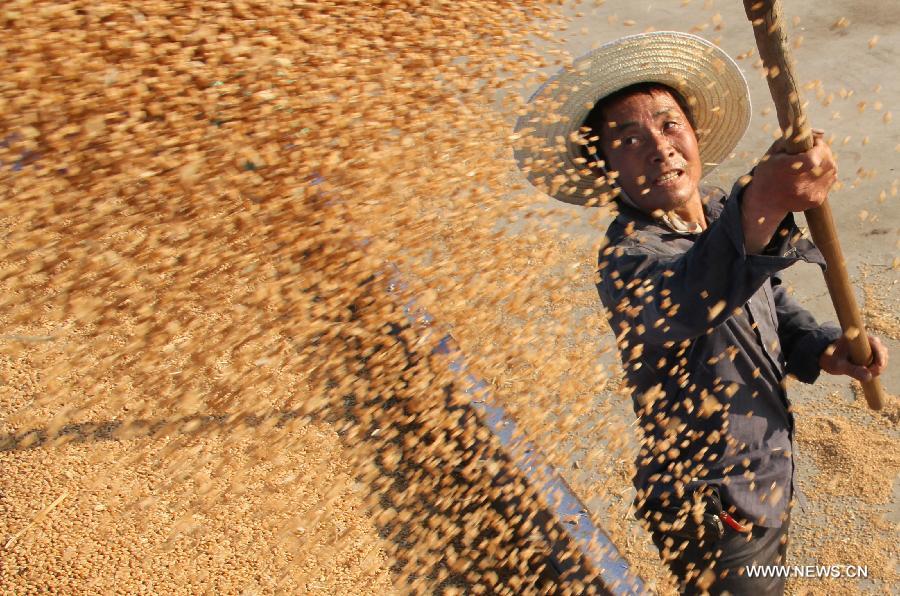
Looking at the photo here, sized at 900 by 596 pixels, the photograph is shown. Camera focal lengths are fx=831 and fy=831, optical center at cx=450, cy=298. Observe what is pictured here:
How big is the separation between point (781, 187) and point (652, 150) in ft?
1.75

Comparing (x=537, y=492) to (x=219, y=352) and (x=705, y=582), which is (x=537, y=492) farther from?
(x=219, y=352)

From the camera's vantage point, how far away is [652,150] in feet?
6.97

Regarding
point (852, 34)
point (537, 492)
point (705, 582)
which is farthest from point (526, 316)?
point (852, 34)

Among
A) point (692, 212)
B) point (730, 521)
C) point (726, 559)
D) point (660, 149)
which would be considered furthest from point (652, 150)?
point (726, 559)

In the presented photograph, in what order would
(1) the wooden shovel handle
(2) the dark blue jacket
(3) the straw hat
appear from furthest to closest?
(3) the straw hat → (2) the dark blue jacket → (1) the wooden shovel handle

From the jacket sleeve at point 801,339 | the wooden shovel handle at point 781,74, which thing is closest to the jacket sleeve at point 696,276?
the wooden shovel handle at point 781,74

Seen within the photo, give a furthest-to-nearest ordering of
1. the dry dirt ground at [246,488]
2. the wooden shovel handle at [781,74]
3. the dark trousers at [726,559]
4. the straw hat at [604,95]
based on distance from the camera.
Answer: the dry dirt ground at [246,488]
the straw hat at [604,95]
the dark trousers at [726,559]
the wooden shovel handle at [781,74]

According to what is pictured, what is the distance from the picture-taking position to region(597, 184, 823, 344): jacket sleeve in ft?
5.49

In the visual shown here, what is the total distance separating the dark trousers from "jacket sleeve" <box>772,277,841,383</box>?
1.37 ft

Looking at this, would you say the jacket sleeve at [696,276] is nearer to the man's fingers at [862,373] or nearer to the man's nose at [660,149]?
the man's nose at [660,149]

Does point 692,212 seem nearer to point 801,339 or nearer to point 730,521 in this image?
point 801,339

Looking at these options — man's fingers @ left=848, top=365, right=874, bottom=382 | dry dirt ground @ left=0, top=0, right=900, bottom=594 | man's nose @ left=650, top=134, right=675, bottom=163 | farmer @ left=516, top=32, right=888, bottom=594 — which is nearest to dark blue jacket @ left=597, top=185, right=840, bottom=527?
farmer @ left=516, top=32, right=888, bottom=594

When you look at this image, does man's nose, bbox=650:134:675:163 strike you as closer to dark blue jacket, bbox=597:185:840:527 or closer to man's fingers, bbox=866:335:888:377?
dark blue jacket, bbox=597:185:840:527

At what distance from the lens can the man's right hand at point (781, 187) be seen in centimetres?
162
